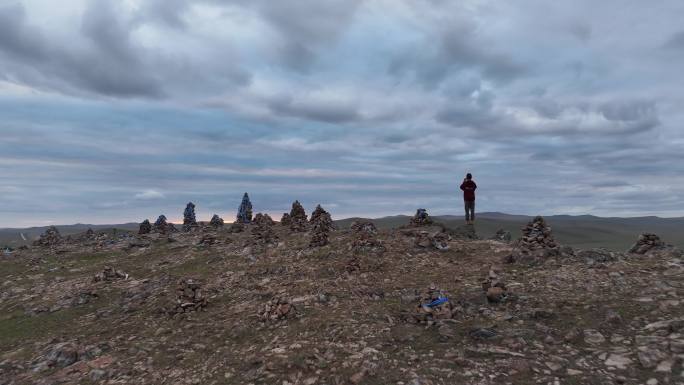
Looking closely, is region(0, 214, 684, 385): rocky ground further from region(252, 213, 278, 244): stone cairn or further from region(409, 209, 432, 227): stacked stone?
region(252, 213, 278, 244): stone cairn

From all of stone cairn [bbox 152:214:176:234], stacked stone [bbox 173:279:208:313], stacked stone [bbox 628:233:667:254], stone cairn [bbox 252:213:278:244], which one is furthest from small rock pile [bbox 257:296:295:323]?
stone cairn [bbox 152:214:176:234]

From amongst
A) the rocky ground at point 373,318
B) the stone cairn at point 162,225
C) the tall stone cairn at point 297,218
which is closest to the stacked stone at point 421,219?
the rocky ground at point 373,318

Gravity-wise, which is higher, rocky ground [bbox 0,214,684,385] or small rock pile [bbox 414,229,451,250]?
small rock pile [bbox 414,229,451,250]

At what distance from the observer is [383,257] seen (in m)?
18.1

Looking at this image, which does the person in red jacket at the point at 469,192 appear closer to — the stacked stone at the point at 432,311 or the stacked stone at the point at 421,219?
the stacked stone at the point at 421,219

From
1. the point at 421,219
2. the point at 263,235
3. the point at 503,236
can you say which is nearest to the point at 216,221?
the point at 263,235

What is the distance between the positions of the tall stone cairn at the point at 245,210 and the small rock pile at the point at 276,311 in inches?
999

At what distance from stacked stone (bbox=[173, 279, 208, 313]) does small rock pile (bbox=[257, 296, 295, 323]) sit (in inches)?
116

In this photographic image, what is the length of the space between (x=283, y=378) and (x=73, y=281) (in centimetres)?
1753

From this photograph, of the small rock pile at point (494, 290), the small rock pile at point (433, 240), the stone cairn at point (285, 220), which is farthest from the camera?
the stone cairn at point (285, 220)

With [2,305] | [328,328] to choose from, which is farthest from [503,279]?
[2,305]

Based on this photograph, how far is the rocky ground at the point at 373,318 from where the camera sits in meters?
9.34

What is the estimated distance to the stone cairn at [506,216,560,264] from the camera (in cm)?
1631

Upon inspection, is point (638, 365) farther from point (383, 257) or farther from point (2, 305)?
A: point (2, 305)
